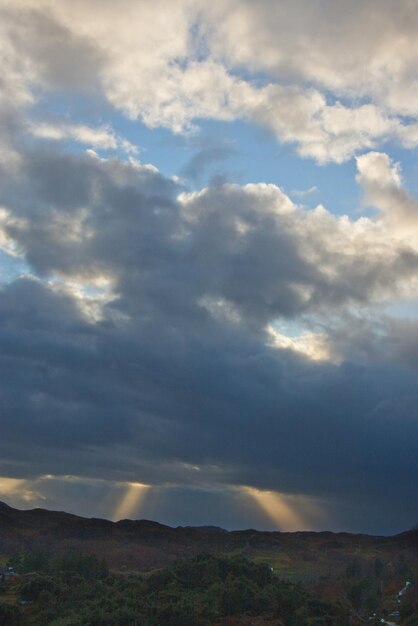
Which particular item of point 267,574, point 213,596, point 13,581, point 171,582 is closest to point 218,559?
point 267,574

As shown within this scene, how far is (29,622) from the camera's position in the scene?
312 feet

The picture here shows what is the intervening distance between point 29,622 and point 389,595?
116718 millimetres

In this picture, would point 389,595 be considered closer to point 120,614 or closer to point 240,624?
point 240,624

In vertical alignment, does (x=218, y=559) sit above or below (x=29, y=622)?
above

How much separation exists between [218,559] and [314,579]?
216ft

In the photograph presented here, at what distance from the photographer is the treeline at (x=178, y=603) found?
85.4 m

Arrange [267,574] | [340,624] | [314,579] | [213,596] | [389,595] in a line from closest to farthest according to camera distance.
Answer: [340,624] → [213,596] → [267,574] → [389,595] → [314,579]

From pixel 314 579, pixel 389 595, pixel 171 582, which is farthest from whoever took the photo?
pixel 314 579

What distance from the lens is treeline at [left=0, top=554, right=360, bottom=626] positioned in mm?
85375

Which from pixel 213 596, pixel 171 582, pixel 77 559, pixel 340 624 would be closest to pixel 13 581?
pixel 77 559

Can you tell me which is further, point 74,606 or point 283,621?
point 74,606

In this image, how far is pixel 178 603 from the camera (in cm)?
8894

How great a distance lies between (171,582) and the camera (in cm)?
11738

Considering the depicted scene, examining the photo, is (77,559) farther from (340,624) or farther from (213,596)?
(340,624)
